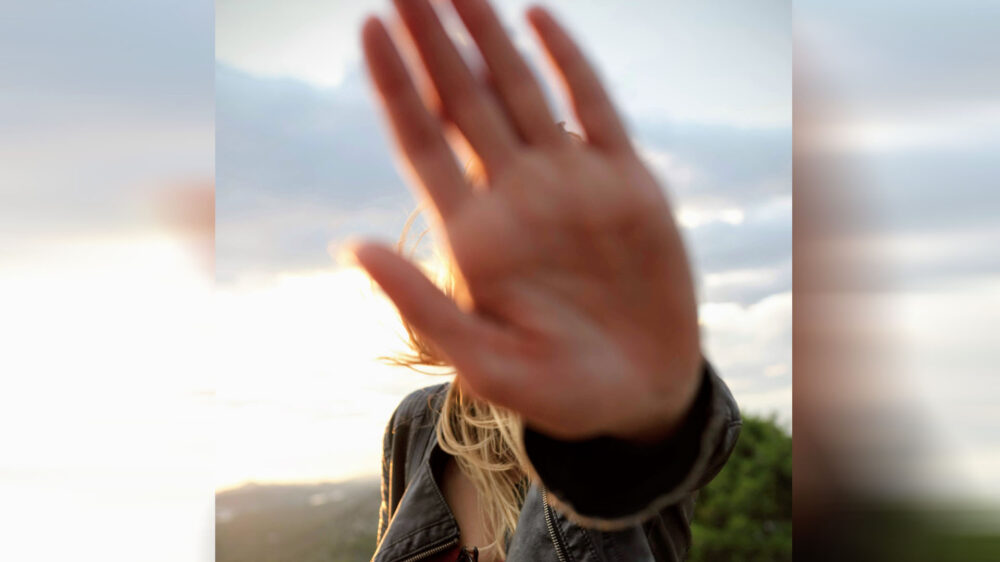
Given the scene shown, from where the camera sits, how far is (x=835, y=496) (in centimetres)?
287

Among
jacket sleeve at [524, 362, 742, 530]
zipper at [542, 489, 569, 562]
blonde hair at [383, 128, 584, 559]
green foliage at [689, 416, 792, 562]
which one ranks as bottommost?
green foliage at [689, 416, 792, 562]

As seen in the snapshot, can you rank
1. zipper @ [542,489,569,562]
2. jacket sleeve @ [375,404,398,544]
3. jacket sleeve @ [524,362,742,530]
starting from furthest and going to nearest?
jacket sleeve @ [375,404,398,544], zipper @ [542,489,569,562], jacket sleeve @ [524,362,742,530]

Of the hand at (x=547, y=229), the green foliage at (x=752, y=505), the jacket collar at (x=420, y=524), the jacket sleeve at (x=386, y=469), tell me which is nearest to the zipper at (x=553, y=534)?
the jacket collar at (x=420, y=524)

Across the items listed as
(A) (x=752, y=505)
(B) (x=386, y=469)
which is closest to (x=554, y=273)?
(B) (x=386, y=469)

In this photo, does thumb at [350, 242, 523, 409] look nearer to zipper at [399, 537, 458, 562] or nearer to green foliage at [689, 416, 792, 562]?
zipper at [399, 537, 458, 562]

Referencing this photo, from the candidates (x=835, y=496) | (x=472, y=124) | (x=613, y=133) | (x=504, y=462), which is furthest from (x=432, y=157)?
(x=835, y=496)

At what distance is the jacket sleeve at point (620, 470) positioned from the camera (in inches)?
26.6

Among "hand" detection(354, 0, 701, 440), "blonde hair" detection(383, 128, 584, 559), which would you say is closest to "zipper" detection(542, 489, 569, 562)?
"blonde hair" detection(383, 128, 584, 559)

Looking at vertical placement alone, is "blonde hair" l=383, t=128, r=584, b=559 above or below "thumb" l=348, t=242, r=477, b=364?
below

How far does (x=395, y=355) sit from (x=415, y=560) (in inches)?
14.0

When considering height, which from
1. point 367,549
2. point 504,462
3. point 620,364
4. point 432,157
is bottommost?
point 367,549

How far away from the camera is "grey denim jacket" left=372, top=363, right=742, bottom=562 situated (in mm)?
678

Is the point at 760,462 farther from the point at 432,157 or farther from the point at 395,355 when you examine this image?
the point at 432,157

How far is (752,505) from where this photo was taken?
454 centimetres
